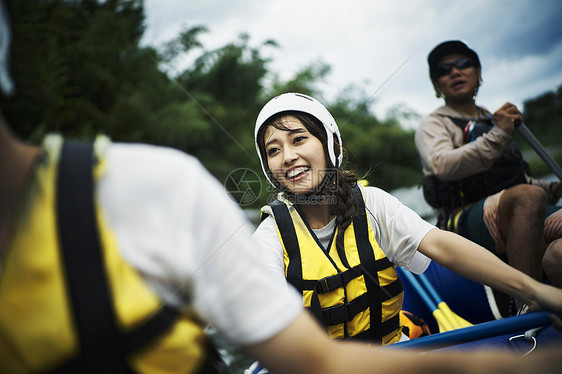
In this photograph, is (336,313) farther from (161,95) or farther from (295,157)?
(161,95)

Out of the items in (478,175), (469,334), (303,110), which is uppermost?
(303,110)

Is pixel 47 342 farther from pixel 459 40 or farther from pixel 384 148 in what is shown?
pixel 384 148

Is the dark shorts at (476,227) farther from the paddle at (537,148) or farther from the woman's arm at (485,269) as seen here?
the woman's arm at (485,269)

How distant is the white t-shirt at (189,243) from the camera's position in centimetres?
50

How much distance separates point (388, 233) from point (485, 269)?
0.44m

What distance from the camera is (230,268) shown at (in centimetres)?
51

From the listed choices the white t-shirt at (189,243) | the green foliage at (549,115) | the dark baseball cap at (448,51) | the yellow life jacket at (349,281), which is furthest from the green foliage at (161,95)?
the white t-shirt at (189,243)

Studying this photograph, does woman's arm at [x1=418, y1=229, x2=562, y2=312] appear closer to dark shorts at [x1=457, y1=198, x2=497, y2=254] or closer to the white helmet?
the white helmet

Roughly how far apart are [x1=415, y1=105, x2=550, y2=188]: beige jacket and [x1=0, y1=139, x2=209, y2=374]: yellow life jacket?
7.46 ft

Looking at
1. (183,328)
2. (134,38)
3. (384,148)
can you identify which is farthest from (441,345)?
(134,38)

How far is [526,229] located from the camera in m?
2.00

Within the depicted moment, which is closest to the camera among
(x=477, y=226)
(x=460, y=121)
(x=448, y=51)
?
(x=477, y=226)

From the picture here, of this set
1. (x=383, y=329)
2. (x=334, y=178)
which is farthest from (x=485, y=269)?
(x=334, y=178)

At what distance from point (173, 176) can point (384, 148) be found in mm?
7818
